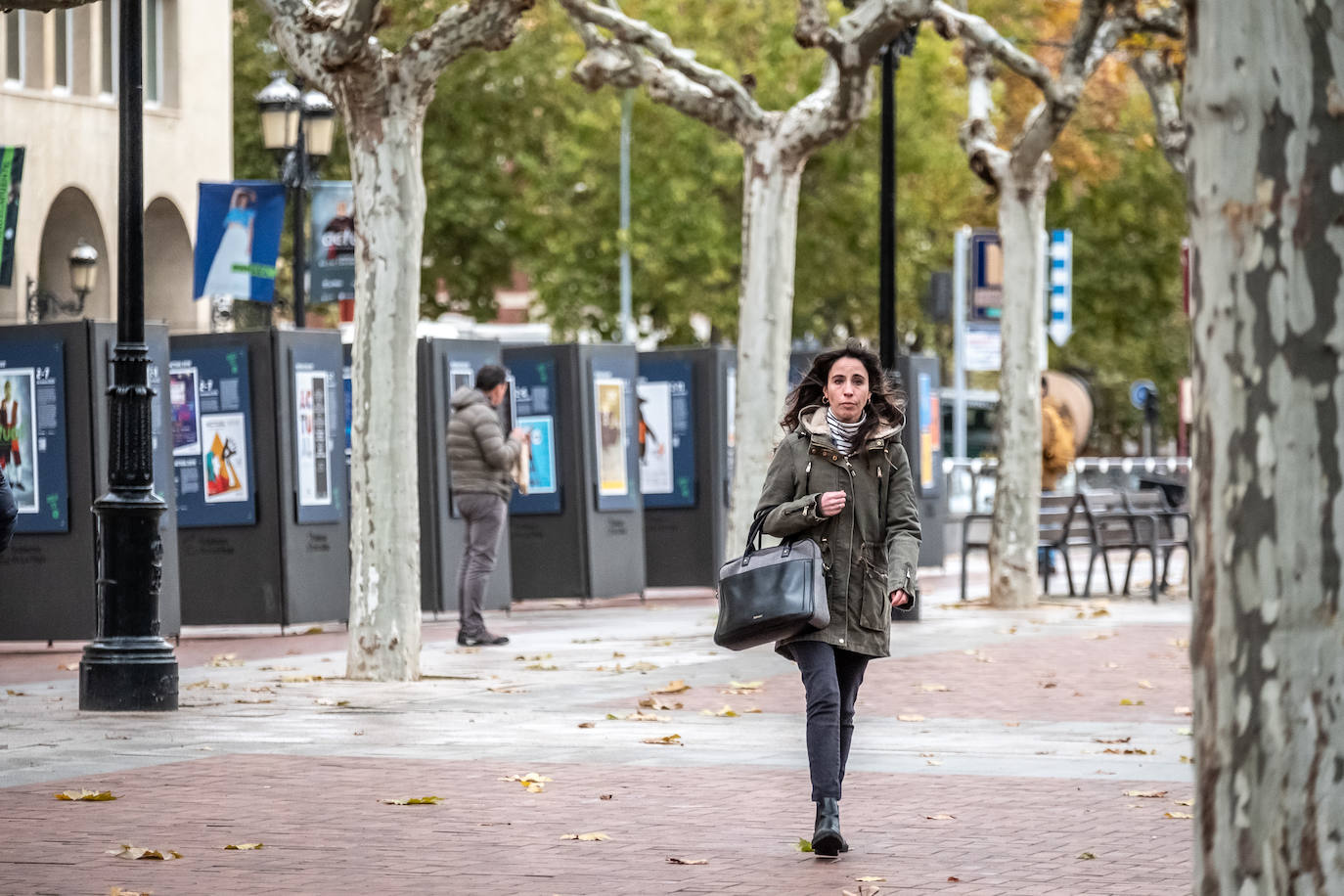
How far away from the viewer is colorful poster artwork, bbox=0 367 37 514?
51.3 ft

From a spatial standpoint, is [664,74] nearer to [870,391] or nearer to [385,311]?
[385,311]

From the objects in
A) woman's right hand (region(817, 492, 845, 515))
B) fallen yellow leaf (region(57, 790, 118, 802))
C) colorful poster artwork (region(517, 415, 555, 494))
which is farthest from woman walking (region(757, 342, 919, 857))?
colorful poster artwork (region(517, 415, 555, 494))

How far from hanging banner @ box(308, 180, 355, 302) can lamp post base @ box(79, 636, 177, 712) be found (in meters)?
10.1

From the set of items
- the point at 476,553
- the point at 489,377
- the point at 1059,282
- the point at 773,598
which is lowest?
the point at 476,553

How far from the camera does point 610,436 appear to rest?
20.8 metres

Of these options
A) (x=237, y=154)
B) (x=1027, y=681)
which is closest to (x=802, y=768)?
(x=1027, y=681)

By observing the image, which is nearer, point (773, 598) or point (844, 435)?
point (773, 598)

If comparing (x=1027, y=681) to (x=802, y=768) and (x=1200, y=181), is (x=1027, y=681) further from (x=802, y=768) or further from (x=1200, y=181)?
(x=1200, y=181)

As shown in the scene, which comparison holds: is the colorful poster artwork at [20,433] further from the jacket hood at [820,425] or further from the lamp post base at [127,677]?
the jacket hood at [820,425]

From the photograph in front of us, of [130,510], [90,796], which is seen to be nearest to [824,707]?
[90,796]

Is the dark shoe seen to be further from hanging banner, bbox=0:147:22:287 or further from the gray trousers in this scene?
hanging banner, bbox=0:147:22:287

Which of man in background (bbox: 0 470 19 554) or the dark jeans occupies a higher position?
man in background (bbox: 0 470 19 554)

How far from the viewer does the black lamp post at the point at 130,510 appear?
11.6 meters

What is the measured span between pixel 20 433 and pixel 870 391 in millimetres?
9517
